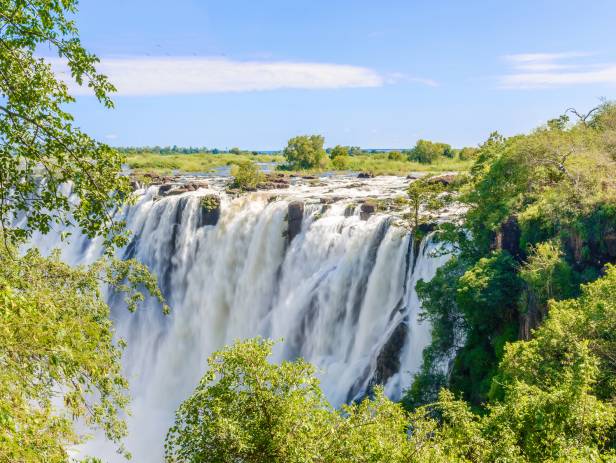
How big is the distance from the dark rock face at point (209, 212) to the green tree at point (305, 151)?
38.2 m

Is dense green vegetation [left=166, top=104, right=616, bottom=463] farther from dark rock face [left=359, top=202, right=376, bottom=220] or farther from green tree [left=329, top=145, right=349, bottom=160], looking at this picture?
green tree [left=329, top=145, right=349, bottom=160]

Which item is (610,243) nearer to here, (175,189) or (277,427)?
(277,427)

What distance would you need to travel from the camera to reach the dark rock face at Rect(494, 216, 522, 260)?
59.7ft

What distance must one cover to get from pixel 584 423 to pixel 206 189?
33.7 meters

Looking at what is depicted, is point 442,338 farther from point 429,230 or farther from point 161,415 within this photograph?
point 161,415

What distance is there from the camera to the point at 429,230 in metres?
21.2

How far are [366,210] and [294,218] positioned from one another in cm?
399

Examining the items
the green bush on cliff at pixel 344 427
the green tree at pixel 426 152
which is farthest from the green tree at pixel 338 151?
the green bush on cliff at pixel 344 427

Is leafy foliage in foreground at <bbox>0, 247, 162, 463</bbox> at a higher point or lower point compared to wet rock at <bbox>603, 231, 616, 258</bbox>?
lower

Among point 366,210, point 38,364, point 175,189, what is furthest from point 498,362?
point 175,189

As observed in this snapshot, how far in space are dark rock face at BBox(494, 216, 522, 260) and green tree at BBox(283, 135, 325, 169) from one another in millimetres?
51786

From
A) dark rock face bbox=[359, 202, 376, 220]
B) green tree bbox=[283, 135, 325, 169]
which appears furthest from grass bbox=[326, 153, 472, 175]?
dark rock face bbox=[359, 202, 376, 220]

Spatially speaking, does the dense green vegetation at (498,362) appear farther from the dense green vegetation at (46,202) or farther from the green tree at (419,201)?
the dense green vegetation at (46,202)

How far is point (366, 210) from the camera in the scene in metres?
25.5
